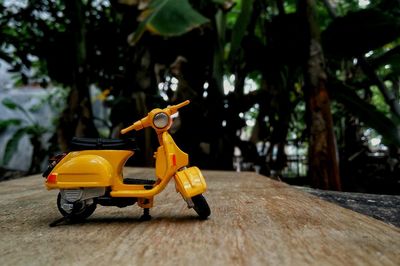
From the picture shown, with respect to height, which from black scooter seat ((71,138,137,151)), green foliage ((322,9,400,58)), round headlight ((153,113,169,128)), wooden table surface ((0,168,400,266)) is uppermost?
green foliage ((322,9,400,58))

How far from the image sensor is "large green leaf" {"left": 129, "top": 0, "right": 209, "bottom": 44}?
230 centimetres

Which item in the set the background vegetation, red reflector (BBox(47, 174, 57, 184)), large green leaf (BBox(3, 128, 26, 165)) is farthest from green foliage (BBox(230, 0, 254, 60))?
large green leaf (BBox(3, 128, 26, 165))

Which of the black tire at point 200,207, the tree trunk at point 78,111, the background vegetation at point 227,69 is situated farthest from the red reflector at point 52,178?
the tree trunk at point 78,111

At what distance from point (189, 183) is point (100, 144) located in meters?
0.25

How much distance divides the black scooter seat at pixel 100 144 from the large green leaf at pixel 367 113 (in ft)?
7.32

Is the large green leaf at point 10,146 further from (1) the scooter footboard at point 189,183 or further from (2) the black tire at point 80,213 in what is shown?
→ (1) the scooter footboard at point 189,183

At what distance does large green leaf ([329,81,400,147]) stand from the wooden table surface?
5.87 ft

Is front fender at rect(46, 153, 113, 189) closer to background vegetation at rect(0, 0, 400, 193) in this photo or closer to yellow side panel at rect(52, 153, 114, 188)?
yellow side panel at rect(52, 153, 114, 188)

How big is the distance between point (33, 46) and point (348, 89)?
3.59 metres

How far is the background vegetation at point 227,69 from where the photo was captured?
300 cm

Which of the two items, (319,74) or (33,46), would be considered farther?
(33,46)

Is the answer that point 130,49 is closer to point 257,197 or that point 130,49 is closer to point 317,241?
point 257,197

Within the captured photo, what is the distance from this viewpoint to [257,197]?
1.45m

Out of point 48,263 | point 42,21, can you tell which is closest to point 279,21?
point 42,21
